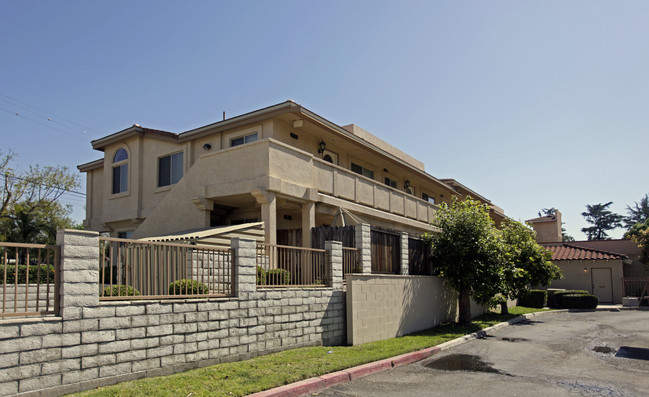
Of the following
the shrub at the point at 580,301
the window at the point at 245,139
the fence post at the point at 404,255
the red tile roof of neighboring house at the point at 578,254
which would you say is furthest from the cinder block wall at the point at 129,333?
the red tile roof of neighboring house at the point at 578,254

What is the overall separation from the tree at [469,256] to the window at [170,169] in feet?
32.6

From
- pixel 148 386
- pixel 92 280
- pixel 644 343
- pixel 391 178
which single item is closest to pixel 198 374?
pixel 148 386

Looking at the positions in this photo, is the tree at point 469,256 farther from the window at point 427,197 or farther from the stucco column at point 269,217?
the window at point 427,197

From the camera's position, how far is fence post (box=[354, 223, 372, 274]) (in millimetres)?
13312

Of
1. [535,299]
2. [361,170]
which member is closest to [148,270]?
[361,170]

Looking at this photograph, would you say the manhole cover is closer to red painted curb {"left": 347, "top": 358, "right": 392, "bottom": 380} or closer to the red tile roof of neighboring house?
red painted curb {"left": 347, "top": 358, "right": 392, "bottom": 380}

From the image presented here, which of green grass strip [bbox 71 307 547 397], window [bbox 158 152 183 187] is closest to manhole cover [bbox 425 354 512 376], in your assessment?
green grass strip [bbox 71 307 547 397]

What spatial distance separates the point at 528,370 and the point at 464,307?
23.8 feet

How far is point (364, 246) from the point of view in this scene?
13.4 meters

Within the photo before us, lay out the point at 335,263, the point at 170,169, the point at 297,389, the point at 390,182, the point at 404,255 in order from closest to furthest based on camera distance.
Answer: the point at 297,389 < the point at 335,263 < the point at 404,255 < the point at 170,169 < the point at 390,182

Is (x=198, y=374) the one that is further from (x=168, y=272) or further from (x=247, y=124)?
(x=247, y=124)

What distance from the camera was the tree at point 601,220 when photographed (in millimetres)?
80625

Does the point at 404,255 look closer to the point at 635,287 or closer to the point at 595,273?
the point at 595,273

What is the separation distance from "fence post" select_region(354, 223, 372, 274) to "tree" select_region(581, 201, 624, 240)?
263 ft
